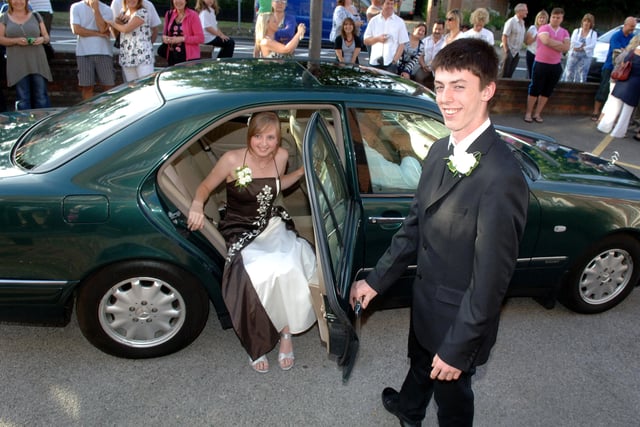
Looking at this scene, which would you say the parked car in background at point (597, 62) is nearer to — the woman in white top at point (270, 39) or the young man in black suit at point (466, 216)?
the woman in white top at point (270, 39)

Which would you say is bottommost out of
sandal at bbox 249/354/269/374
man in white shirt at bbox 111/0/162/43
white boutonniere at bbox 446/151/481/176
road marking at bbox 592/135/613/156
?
sandal at bbox 249/354/269/374

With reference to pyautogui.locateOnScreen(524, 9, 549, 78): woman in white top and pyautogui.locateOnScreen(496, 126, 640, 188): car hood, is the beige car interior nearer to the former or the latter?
pyautogui.locateOnScreen(496, 126, 640, 188): car hood

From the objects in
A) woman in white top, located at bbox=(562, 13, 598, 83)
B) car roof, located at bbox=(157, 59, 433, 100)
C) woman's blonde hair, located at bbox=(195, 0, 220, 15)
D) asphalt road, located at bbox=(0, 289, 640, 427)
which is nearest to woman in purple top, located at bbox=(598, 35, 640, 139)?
woman in white top, located at bbox=(562, 13, 598, 83)

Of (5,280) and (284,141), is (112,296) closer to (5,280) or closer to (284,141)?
(5,280)

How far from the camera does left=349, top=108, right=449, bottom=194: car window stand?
10.4 feet

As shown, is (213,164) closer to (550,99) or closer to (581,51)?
(550,99)

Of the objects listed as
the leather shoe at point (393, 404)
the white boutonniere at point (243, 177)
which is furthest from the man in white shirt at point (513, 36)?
the leather shoe at point (393, 404)

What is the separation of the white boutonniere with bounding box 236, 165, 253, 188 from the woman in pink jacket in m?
4.32

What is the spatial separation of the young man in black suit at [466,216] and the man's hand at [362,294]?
27 centimetres

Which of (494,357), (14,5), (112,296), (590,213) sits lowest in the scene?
(494,357)

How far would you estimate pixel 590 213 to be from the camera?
339 centimetres

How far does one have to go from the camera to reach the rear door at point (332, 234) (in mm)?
2064

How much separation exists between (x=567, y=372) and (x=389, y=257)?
1691mm

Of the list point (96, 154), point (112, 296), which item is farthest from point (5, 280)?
point (96, 154)
